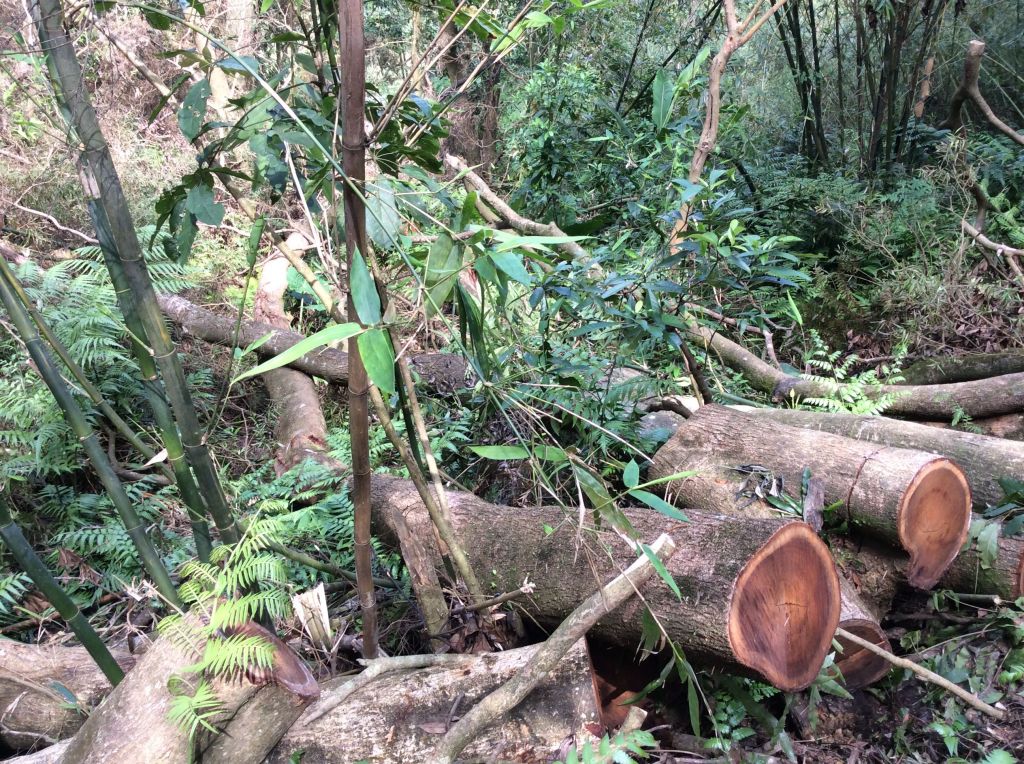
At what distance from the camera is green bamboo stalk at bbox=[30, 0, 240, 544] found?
1368mm

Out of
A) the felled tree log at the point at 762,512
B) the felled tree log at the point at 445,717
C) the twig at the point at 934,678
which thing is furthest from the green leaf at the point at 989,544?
the felled tree log at the point at 445,717

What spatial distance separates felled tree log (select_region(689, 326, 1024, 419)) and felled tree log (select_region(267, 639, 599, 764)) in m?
2.19

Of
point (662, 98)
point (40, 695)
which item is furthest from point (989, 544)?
point (40, 695)

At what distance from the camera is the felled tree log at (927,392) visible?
4004 mm

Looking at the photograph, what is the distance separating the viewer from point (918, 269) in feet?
17.6

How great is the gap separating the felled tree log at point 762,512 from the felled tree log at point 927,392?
92 cm

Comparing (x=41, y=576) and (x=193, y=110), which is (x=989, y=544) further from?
(x=41, y=576)

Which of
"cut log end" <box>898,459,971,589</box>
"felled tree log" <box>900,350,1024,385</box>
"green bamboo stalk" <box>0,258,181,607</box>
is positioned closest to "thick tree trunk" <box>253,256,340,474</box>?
"green bamboo stalk" <box>0,258,181,607</box>

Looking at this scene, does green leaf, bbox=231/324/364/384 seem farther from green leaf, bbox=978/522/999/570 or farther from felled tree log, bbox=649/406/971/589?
green leaf, bbox=978/522/999/570

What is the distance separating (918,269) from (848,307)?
0.57m

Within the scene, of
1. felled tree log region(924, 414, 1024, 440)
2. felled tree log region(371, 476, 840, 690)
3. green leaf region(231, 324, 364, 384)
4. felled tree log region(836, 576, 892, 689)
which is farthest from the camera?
felled tree log region(924, 414, 1024, 440)

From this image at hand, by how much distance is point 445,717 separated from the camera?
1.85m

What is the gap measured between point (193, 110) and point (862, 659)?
2.62 m

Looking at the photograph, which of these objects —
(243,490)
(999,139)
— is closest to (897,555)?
(243,490)
